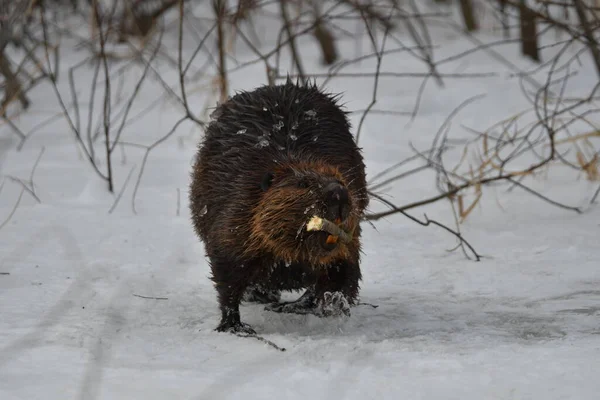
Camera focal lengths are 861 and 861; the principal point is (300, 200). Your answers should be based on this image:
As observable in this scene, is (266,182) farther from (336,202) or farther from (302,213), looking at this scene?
(336,202)

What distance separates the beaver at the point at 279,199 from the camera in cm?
308

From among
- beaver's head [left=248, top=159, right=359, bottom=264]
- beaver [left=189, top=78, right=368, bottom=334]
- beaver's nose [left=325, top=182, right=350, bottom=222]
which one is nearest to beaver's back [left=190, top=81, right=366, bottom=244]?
beaver [left=189, top=78, right=368, bottom=334]

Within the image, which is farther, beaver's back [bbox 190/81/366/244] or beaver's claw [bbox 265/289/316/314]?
beaver's claw [bbox 265/289/316/314]

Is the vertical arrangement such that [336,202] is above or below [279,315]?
above

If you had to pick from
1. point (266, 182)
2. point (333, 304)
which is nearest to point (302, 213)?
point (266, 182)

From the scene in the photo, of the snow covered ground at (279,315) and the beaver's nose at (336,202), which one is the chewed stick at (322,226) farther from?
the snow covered ground at (279,315)

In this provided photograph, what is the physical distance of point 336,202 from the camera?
2.96 meters

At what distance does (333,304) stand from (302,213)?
51 cm

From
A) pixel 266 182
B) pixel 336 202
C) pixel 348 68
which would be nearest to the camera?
pixel 336 202

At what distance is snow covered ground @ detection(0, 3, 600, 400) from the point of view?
2559 mm

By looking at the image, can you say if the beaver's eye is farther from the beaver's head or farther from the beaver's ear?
the beaver's ear

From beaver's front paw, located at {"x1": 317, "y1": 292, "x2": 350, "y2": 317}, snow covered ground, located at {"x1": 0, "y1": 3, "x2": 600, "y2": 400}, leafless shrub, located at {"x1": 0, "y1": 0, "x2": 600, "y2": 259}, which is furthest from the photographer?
leafless shrub, located at {"x1": 0, "y1": 0, "x2": 600, "y2": 259}

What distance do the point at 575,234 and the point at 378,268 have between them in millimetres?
1090

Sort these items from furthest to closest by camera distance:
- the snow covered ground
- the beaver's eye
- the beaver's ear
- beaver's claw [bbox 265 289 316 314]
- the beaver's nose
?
beaver's claw [bbox 265 289 316 314]
the beaver's ear
the beaver's eye
the beaver's nose
the snow covered ground
